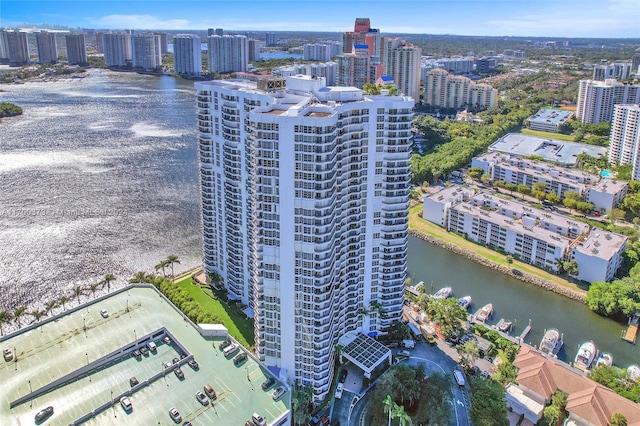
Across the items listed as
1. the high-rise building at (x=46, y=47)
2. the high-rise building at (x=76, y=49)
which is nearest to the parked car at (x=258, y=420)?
the high-rise building at (x=76, y=49)

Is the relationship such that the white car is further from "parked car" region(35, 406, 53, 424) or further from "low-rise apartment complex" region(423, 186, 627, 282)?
"low-rise apartment complex" region(423, 186, 627, 282)

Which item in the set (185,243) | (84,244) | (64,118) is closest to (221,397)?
(185,243)

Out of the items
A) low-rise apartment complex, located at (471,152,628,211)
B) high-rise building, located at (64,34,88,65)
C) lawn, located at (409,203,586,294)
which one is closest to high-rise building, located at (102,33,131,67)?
high-rise building, located at (64,34,88,65)

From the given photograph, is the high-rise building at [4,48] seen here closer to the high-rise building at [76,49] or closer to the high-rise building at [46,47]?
the high-rise building at [46,47]

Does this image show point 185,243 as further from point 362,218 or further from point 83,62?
point 83,62

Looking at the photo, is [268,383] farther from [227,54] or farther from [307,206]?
[227,54]
